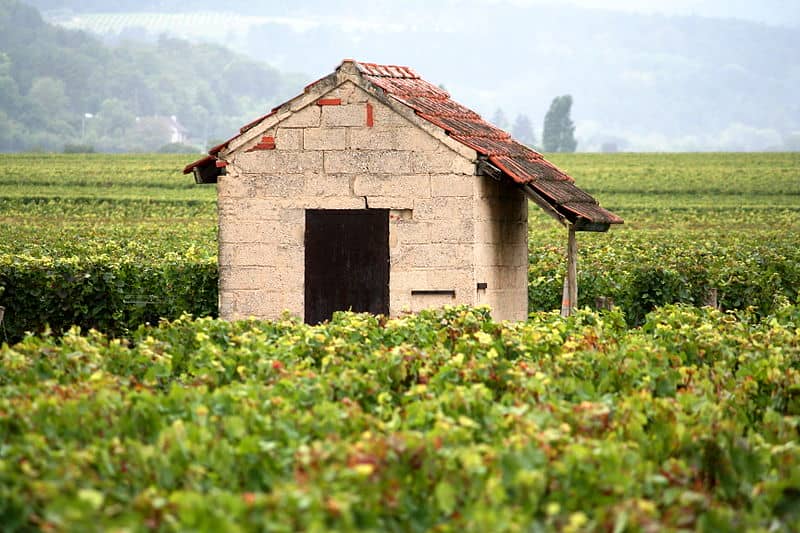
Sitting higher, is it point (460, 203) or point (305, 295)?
point (460, 203)

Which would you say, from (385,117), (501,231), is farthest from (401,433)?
(501,231)

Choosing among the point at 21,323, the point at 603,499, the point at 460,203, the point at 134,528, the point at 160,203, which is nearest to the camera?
the point at 134,528

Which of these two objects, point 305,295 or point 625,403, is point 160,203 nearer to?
point 305,295

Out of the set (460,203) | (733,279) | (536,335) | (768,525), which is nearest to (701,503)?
(768,525)

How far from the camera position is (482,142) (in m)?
16.2

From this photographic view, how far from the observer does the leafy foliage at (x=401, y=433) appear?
236 inches

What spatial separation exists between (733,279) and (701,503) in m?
14.1

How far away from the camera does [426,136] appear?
15500mm

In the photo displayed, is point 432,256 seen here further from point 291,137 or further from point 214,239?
point 214,239

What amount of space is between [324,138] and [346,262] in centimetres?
147

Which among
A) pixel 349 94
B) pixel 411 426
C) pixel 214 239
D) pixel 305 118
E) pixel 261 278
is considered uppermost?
pixel 349 94

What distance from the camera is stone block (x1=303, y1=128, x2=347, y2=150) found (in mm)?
15688

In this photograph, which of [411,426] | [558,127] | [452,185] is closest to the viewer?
[411,426]

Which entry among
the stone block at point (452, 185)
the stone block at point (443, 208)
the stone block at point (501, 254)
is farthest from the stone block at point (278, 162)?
the stone block at point (501, 254)
